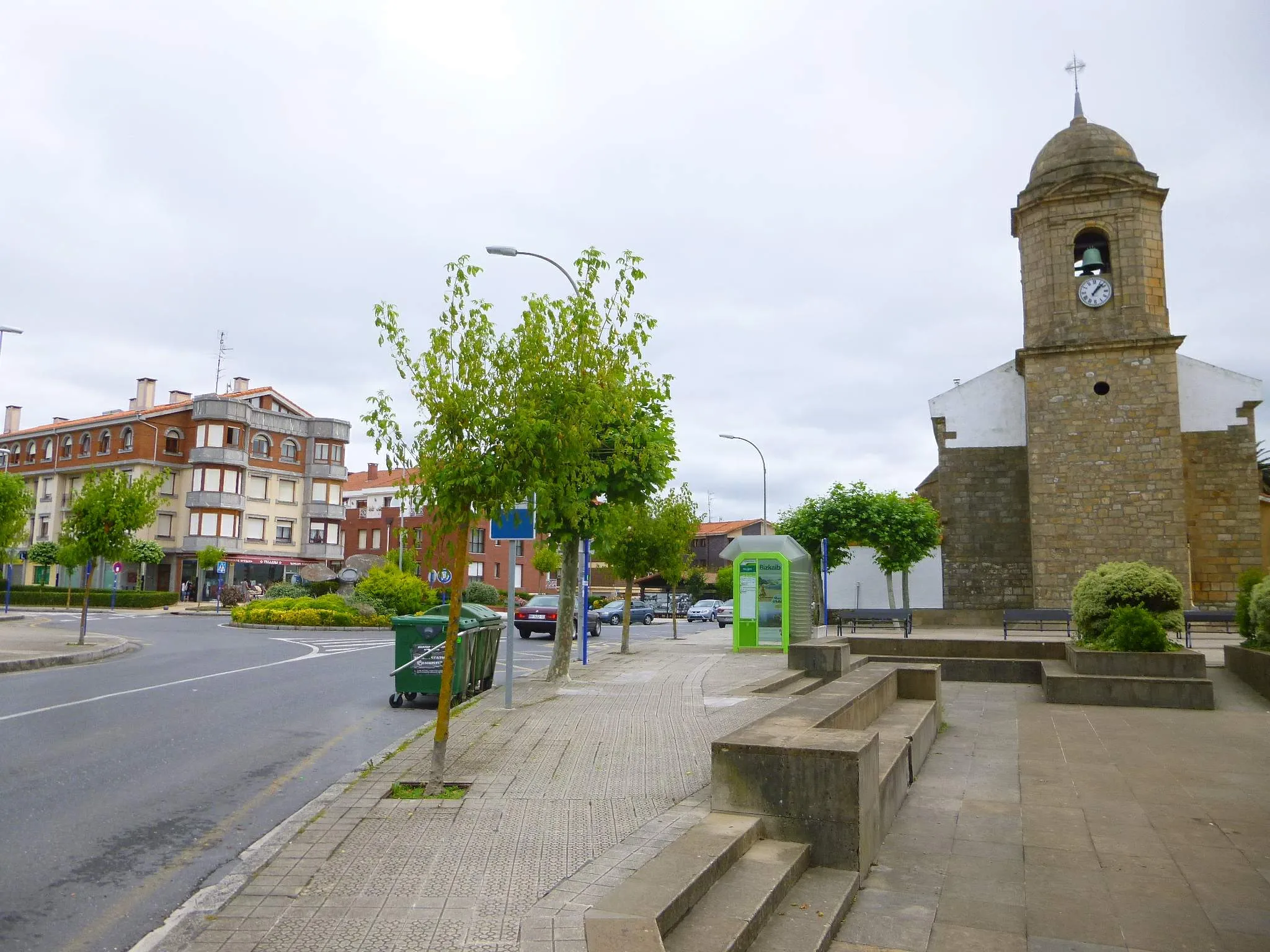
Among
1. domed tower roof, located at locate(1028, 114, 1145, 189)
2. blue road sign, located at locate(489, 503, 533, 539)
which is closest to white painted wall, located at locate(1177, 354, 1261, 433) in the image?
domed tower roof, located at locate(1028, 114, 1145, 189)

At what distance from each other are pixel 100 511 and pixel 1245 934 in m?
22.7

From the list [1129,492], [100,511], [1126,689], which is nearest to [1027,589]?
[1129,492]

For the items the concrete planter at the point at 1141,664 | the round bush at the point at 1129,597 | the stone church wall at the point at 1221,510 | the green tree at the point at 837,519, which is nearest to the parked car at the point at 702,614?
the green tree at the point at 837,519

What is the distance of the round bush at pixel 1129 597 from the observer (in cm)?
1449

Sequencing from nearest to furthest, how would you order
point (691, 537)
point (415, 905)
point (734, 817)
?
Result: point (415, 905), point (734, 817), point (691, 537)

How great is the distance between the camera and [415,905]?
4.25 metres

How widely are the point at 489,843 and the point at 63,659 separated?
15.7m

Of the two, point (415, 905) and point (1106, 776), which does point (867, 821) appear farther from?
point (1106, 776)

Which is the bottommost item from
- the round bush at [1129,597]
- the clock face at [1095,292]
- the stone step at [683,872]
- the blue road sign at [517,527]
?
the stone step at [683,872]

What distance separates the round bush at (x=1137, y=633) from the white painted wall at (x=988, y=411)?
66.5ft

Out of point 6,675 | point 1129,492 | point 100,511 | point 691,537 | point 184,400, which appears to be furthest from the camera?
point 184,400

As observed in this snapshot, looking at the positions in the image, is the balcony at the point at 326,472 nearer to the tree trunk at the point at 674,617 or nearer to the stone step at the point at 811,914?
the tree trunk at the point at 674,617

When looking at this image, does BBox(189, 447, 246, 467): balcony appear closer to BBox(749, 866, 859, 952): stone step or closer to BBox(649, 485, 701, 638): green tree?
BBox(649, 485, 701, 638): green tree

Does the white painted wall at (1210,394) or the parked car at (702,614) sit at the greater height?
the white painted wall at (1210,394)
